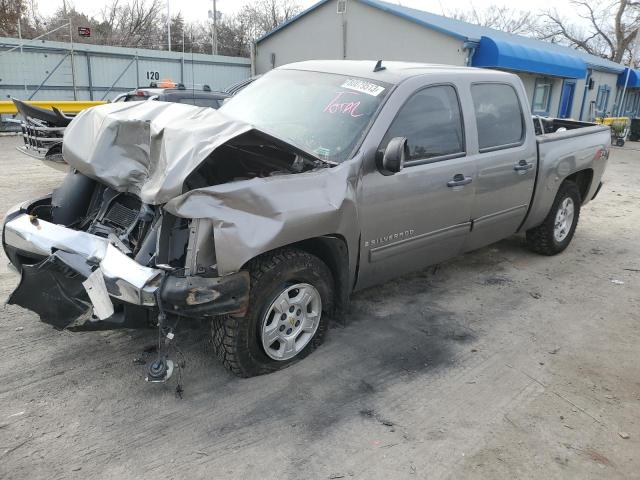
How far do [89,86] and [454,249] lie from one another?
18148mm

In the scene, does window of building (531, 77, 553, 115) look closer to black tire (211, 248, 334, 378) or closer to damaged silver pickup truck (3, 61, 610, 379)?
damaged silver pickup truck (3, 61, 610, 379)

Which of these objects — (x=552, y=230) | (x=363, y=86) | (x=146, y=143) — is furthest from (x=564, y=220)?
(x=146, y=143)

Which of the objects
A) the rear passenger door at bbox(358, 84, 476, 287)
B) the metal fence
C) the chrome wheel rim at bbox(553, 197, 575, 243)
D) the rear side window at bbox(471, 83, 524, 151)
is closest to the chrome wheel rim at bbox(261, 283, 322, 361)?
the rear passenger door at bbox(358, 84, 476, 287)

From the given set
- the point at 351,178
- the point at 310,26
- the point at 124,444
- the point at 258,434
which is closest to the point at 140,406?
the point at 124,444

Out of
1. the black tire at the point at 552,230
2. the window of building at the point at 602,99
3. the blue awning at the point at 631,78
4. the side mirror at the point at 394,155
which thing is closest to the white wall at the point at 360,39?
the black tire at the point at 552,230

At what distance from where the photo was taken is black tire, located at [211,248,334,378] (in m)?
3.03

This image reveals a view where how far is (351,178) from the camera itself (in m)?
3.38

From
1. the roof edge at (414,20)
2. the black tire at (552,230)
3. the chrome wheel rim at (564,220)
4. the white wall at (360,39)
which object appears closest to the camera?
the black tire at (552,230)

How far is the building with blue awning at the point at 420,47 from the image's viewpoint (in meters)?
17.3

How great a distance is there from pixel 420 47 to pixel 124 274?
686 inches

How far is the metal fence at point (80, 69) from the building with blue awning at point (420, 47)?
406 centimetres

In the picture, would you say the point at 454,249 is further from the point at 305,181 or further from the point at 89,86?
the point at 89,86

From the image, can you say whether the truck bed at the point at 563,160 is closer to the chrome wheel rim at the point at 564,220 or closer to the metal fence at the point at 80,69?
the chrome wheel rim at the point at 564,220

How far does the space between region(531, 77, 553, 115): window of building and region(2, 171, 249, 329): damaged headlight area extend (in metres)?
21.1
